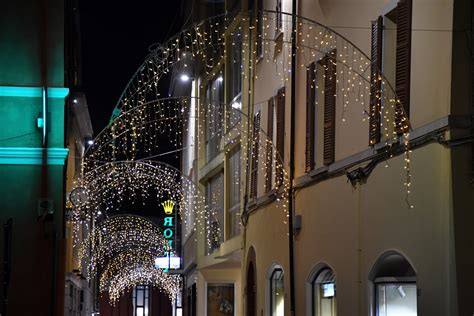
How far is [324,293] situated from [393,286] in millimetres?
3946

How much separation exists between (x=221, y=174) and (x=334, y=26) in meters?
17.3

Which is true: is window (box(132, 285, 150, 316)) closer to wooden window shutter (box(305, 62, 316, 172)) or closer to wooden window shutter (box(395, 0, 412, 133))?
wooden window shutter (box(305, 62, 316, 172))

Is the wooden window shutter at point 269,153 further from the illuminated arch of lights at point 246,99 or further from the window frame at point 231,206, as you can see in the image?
the window frame at point 231,206

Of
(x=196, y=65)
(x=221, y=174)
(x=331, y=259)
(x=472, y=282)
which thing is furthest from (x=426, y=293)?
(x=196, y=65)

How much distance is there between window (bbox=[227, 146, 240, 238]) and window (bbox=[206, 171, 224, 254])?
192 centimetres

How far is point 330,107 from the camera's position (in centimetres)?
1850

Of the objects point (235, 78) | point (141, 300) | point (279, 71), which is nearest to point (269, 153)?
point (279, 71)

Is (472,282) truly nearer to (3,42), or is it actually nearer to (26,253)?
(26,253)

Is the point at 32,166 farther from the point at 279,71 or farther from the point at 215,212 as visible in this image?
the point at 215,212

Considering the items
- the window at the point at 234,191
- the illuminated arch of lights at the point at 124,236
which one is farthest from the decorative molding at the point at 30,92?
the illuminated arch of lights at the point at 124,236

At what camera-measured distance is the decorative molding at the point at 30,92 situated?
20562 millimetres

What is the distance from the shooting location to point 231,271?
3609 centimetres

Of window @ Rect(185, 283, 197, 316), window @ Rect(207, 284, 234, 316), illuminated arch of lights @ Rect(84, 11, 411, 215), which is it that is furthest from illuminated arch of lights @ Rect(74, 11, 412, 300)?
window @ Rect(185, 283, 197, 316)

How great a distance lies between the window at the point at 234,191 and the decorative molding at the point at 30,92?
396 inches
